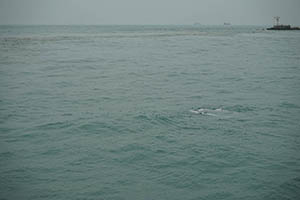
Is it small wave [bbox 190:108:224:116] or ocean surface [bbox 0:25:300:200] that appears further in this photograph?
small wave [bbox 190:108:224:116]

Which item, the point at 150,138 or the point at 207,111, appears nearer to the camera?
the point at 150,138

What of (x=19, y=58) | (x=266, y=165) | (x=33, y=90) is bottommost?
(x=266, y=165)

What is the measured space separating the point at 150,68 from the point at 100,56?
1986cm

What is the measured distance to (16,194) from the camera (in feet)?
43.8

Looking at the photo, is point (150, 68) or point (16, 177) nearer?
point (16, 177)

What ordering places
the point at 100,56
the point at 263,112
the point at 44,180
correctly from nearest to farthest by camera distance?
the point at 44,180 < the point at 263,112 < the point at 100,56

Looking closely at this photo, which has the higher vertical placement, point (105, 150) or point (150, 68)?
point (150, 68)

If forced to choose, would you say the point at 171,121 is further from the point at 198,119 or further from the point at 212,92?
the point at 212,92

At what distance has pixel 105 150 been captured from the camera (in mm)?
17797

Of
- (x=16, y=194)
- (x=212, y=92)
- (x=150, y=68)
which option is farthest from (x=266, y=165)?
(x=150, y=68)

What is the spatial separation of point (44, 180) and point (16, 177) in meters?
1.68

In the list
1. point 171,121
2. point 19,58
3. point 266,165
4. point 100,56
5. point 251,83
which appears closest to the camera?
point 266,165

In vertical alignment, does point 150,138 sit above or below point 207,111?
below

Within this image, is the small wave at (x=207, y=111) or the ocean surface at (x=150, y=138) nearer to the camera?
the ocean surface at (x=150, y=138)
